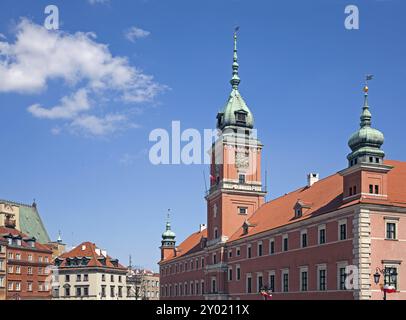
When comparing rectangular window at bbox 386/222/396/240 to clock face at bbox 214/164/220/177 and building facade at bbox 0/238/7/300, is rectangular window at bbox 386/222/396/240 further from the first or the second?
building facade at bbox 0/238/7/300

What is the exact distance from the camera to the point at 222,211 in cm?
6875

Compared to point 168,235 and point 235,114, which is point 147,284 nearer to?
point 168,235

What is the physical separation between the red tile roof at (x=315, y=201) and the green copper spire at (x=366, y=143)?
3057mm

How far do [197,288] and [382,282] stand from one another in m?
43.1

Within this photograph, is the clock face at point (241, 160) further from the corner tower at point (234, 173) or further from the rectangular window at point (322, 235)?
the rectangular window at point (322, 235)

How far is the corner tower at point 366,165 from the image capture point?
4038 centimetres

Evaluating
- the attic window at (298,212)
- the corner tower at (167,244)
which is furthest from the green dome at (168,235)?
the attic window at (298,212)

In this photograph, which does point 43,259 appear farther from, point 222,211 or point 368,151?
point 368,151

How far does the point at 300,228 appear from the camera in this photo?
48406 millimetres

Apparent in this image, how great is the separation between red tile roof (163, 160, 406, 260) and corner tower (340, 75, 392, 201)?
2.54 feet

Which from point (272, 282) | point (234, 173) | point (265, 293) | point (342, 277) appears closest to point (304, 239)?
point (342, 277)

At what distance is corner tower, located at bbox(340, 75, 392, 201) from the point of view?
1590 inches
